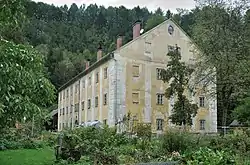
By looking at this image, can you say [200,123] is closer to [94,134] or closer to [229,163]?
[94,134]

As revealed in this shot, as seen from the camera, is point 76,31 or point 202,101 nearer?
point 202,101

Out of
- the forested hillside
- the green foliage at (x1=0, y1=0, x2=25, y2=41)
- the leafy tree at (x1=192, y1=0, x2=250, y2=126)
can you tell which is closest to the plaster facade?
the leafy tree at (x1=192, y1=0, x2=250, y2=126)

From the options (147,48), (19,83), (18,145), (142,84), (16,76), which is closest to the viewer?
(16,76)

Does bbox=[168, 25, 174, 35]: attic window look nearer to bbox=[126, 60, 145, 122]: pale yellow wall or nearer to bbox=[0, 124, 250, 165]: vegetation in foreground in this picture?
bbox=[126, 60, 145, 122]: pale yellow wall

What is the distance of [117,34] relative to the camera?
103 meters

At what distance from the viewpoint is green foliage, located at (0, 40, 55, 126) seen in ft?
22.1

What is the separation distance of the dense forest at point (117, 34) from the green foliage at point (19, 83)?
719mm

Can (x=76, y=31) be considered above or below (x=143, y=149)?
above

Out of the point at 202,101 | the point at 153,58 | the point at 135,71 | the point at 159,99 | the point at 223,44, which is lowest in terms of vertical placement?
the point at 202,101

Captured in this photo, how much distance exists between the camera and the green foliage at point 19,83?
6.74 m

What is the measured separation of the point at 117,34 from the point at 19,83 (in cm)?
9702

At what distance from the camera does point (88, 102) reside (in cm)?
5316

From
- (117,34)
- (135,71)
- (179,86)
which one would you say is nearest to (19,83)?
(179,86)

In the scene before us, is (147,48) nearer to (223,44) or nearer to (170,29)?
(170,29)
